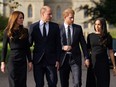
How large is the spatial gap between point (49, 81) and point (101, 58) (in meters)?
1.16

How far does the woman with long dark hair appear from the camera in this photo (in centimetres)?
904

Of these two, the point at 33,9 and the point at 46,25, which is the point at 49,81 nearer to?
the point at 46,25

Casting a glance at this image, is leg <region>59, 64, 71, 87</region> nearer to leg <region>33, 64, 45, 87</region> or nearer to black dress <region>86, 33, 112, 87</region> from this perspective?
black dress <region>86, 33, 112, 87</region>

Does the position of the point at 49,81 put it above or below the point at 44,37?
below

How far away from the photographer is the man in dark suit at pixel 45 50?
28.9 feet

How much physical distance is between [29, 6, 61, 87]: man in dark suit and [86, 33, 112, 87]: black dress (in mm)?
723

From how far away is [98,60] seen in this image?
361 inches

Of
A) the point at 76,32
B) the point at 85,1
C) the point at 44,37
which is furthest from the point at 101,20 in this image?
the point at 85,1

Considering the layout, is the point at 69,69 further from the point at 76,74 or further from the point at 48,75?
the point at 48,75

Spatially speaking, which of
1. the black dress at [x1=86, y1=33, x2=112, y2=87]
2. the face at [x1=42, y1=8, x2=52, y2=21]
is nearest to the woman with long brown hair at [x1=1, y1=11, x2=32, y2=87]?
the face at [x1=42, y1=8, x2=52, y2=21]

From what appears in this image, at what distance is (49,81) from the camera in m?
8.80

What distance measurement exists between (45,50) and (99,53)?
1.10 m

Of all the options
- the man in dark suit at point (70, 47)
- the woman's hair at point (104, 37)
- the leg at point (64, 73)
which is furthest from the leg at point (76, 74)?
the woman's hair at point (104, 37)

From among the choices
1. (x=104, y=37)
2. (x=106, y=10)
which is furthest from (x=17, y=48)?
(x=106, y=10)
